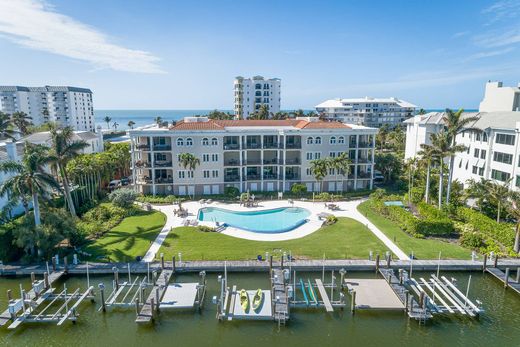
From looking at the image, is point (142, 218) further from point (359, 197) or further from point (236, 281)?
point (359, 197)

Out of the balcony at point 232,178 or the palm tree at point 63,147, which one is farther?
the balcony at point 232,178

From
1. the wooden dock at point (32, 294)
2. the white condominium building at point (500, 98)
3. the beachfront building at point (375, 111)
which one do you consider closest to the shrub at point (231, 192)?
the wooden dock at point (32, 294)

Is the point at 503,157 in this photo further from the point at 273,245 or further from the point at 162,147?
the point at 162,147

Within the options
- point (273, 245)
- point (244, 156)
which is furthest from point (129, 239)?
point (244, 156)

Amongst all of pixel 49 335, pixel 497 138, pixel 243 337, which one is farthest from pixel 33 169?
pixel 497 138

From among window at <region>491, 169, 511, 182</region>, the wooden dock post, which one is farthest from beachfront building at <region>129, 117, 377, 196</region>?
the wooden dock post

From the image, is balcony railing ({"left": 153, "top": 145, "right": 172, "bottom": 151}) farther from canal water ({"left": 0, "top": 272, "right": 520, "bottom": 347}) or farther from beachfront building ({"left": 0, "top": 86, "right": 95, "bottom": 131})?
beachfront building ({"left": 0, "top": 86, "right": 95, "bottom": 131})

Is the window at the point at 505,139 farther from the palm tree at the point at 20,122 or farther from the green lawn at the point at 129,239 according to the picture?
the palm tree at the point at 20,122
